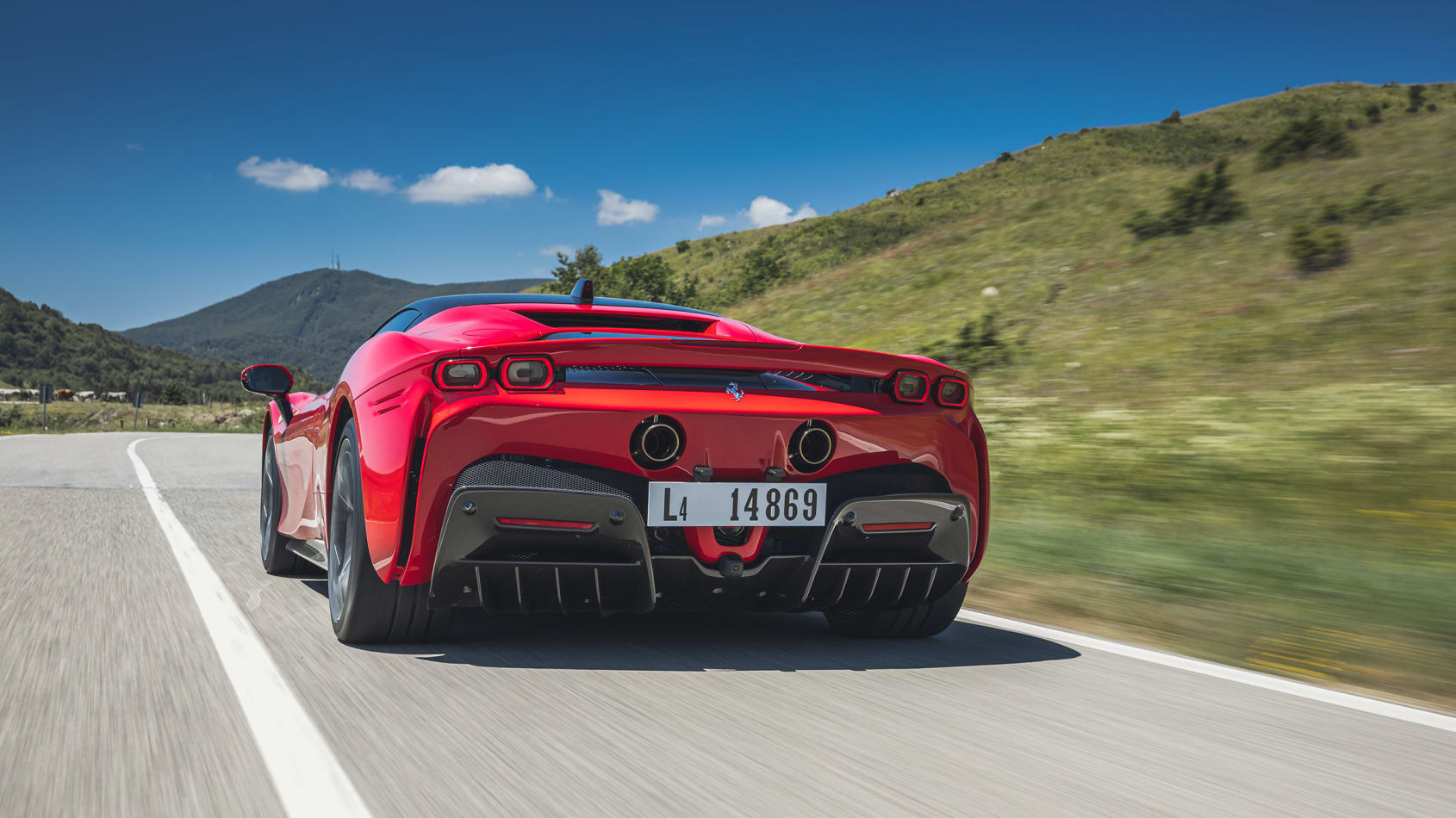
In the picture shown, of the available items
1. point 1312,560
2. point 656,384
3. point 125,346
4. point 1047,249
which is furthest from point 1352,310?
point 125,346

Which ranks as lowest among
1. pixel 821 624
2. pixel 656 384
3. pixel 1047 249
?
pixel 821 624

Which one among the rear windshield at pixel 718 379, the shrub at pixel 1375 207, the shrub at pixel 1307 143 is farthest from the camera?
the shrub at pixel 1307 143

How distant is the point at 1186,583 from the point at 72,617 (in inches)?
184

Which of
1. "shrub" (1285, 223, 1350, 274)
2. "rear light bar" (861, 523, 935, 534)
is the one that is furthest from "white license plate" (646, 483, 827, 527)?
"shrub" (1285, 223, 1350, 274)

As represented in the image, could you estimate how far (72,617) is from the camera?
4.52m

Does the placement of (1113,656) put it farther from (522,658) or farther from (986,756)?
(522,658)

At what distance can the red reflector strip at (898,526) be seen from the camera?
3809 millimetres

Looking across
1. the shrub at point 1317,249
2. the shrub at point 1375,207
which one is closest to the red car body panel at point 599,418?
the shrub at point 1317,249

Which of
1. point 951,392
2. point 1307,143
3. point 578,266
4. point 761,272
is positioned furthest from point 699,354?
point 578,266

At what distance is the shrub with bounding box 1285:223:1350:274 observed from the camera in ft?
44.3

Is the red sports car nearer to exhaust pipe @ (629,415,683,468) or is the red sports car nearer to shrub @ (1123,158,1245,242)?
exhaust pipe @ (629,415,683,468)

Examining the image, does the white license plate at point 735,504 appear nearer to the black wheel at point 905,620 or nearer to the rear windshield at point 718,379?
the rear windshield at point 718,379

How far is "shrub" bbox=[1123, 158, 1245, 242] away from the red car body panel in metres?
15.1

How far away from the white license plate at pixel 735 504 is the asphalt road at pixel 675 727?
0.50 m
